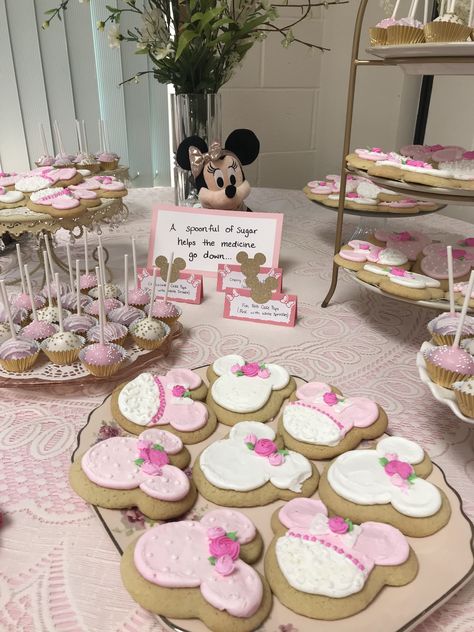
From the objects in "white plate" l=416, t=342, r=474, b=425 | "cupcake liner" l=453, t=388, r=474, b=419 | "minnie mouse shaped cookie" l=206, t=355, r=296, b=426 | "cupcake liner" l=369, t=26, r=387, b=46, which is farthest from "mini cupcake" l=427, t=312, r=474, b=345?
"cupcake liner" l=369, t=26, r=387, b=46

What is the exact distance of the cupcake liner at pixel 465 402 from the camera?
0.78 m

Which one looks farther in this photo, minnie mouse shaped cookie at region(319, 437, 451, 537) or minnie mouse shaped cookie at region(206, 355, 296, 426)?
minnie mouse shaped cookie at region(206, 355, 296, 426)

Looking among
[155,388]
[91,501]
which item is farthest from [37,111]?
[91,501]

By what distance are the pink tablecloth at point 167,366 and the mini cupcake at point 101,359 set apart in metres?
0.08

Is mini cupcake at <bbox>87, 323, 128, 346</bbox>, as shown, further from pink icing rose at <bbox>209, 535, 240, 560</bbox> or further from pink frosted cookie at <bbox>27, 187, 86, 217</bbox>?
pink icing rose at <bbox>209, 535, 240, 560</bbox>

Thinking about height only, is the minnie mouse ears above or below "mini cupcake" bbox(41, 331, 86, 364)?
above

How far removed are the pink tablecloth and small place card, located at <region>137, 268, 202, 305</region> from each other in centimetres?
4

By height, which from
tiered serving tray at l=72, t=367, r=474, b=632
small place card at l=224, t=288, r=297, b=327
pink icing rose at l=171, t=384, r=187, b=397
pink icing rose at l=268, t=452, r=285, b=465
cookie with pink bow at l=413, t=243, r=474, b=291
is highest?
cookie with pink bow at l=413, t=243, r=474, b=291

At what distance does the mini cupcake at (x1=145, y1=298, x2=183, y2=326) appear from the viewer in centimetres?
122

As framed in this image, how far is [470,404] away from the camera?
784mm

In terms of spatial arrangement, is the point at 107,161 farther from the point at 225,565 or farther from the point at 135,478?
the point at 225,565


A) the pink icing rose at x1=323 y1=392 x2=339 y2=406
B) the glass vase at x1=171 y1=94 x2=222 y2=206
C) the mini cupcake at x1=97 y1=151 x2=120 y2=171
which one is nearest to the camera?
the pink icing rose at x1=323 y1=392 x2=339 y2=406

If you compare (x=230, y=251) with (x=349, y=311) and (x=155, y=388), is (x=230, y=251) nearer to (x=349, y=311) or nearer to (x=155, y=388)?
(x=349, y=311)

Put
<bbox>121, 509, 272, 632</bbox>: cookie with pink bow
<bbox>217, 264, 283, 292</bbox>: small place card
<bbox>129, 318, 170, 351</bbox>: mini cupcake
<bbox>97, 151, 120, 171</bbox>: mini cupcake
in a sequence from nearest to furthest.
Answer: <bbox>121, 509, 272, 632</bbox>: cookie with pink bow
<bbox>129, 318, 170, 351</bbox>: mini cupcake
<bbox>217, 264, 283, 292</bbox>: small place card
<bbox>97, 151, 120, 171</bbox>: mini cupcake
